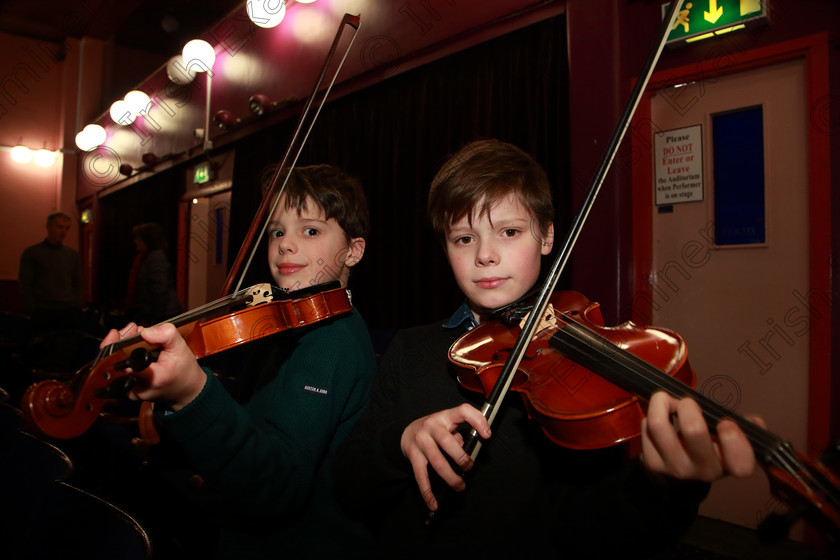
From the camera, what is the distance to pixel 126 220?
22.5 ft

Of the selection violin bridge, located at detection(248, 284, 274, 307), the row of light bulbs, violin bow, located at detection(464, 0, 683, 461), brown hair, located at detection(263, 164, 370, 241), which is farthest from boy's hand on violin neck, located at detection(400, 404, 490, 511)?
the row of light bulbs

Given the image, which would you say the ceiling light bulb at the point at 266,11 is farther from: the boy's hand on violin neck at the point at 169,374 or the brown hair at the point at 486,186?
the boy's hand on violin neck at the point at 169,374

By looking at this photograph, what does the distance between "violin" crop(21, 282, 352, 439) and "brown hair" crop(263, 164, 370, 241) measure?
22 cm

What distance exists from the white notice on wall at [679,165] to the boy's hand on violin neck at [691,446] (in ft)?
5.47

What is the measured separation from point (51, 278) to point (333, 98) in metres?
3.23

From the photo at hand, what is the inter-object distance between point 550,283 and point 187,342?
0.67 metres

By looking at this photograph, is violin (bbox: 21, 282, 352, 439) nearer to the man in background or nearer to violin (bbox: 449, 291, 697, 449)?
violin (bbox: 449, 291, 697, 449)

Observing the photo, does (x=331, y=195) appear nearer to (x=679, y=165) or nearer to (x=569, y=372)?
(x=569, y=372)

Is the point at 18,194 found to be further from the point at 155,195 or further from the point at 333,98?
the point at 333,98

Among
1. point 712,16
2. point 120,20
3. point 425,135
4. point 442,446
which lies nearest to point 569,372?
point 442,446

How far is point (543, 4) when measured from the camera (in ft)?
7.27

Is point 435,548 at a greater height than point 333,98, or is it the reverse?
point 333,98

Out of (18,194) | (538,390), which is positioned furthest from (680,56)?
(18,194)

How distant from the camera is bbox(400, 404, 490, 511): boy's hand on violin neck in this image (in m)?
0.66
